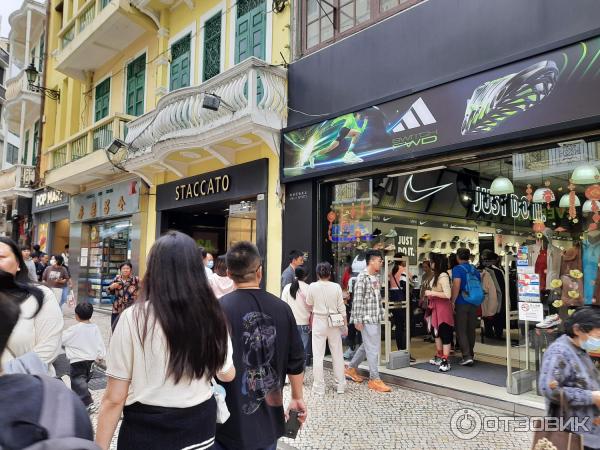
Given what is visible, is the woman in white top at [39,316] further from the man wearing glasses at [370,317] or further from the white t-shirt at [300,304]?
the man wearing glasses at [370,317]

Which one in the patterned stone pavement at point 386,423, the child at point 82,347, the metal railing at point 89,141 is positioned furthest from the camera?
the metal railing at point 89,141

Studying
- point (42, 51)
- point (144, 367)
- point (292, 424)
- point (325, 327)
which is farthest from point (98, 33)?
point (144, 367)

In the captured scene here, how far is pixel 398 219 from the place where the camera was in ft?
32.0

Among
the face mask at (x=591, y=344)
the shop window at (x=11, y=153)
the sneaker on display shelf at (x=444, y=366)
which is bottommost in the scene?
the sneaker on display shelf at (x=444, y=366)

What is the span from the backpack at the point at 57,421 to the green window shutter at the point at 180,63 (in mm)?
11219

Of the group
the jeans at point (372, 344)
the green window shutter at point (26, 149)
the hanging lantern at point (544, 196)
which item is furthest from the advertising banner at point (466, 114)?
the green window shutter at point (26, 149)

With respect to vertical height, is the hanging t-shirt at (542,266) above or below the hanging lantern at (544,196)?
below

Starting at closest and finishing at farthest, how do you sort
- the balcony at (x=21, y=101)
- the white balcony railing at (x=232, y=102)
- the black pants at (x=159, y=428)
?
the black pants at (x=159, y=428) → the white balcony railing at (x=232, y=102) → the balcony at (x=21, y=101)

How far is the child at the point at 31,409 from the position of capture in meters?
1.01

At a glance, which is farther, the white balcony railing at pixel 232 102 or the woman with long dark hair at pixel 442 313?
the white balcony railing at pixel 232 102

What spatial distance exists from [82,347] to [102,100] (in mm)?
12801

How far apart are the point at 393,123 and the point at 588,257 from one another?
310 centimetres

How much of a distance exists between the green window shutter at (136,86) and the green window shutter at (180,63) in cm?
167

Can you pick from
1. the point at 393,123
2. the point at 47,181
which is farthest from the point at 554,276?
the point at 47,181
